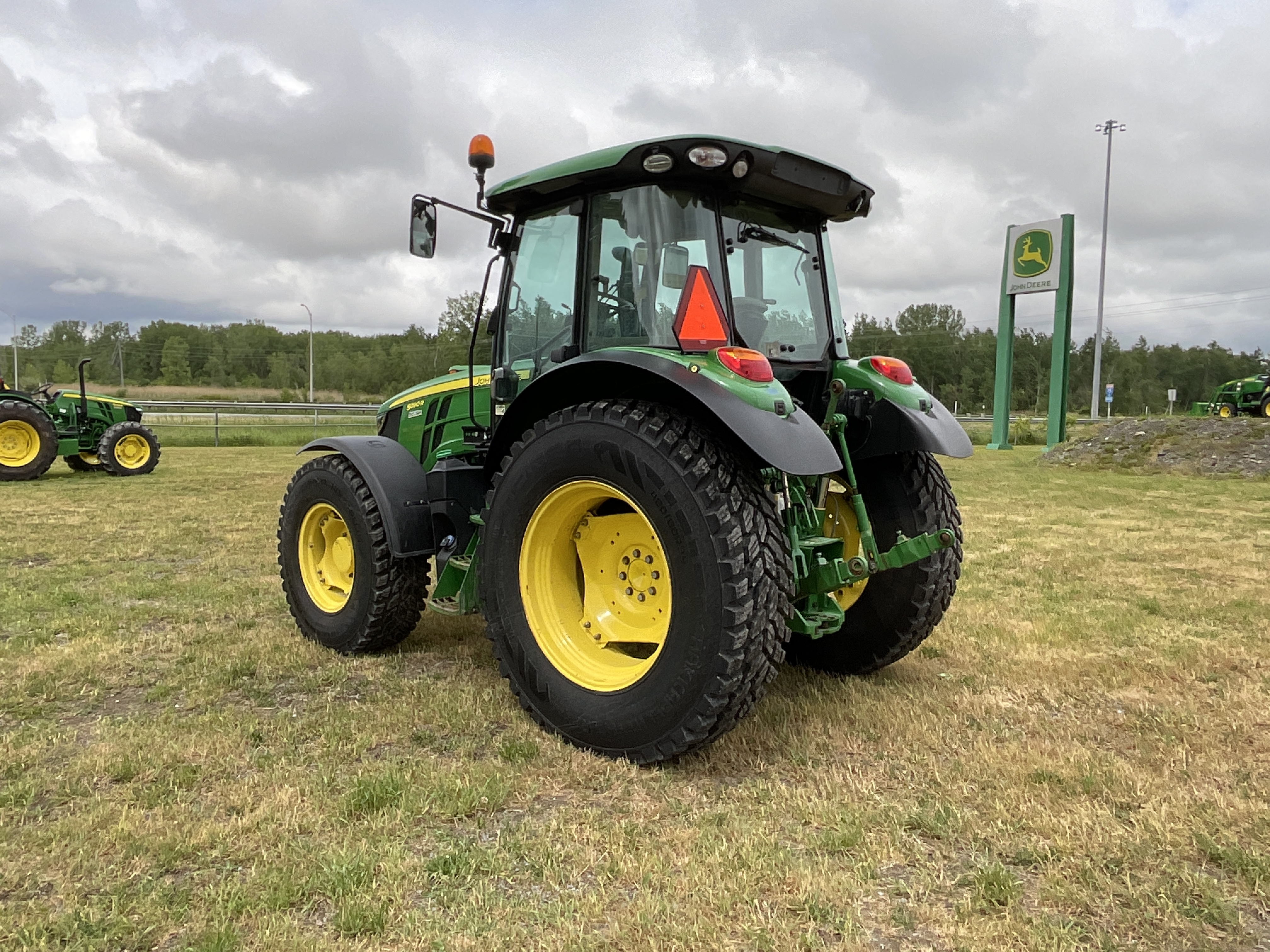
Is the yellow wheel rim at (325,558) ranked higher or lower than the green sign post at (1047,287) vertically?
lower

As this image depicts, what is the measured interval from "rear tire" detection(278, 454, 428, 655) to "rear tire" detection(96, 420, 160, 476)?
10936 mm

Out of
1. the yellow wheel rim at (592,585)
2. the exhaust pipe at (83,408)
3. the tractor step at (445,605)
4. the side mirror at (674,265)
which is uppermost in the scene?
the side mirror at (674,265)

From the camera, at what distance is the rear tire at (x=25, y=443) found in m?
12.1

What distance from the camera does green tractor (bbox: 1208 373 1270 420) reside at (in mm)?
27797

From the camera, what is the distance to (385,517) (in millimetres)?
3938

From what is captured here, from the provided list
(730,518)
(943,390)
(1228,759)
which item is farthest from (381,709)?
(943,390)

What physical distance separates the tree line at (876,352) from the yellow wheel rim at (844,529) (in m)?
54.6

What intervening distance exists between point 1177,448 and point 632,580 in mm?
16626

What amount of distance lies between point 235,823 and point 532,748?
3.24 feet

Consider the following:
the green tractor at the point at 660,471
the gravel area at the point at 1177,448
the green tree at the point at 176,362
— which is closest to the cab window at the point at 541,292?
the green tractor at the point at 660,471

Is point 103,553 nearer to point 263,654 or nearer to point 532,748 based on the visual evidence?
point 263,654

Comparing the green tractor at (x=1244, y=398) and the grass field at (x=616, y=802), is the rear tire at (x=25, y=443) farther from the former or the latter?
the green tractor at (x=1244, y=398)

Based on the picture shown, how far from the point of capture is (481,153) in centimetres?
366

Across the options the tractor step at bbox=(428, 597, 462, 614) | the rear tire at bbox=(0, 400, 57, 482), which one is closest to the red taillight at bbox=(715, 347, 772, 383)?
the tractor step at bbox=(428, 597, 462, 614)
